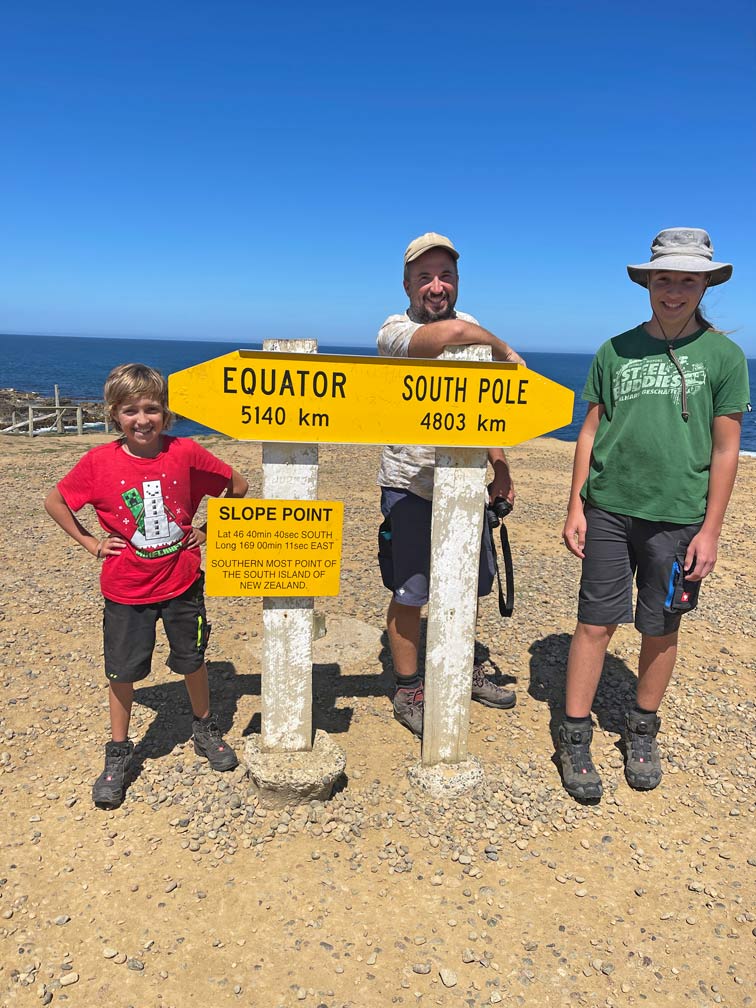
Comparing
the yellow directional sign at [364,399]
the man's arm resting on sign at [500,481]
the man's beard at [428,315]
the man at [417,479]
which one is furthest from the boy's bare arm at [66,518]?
the man's arm resting on sign at [500,481]

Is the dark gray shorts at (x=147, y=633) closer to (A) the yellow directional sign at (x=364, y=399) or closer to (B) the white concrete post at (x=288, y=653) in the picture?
(B) the white concrete post at (x=288, y=653)

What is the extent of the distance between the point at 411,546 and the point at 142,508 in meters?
1.47

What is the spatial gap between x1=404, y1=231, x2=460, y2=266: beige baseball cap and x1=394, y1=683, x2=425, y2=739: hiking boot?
8.38 ft

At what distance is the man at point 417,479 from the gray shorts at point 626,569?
581 millimetres

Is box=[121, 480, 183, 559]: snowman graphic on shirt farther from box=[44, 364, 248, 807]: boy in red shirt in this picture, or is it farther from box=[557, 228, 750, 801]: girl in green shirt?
→ box=[557, 228, 750, 801]: girl in green shirt

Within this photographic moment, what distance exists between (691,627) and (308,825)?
3985 millimetres

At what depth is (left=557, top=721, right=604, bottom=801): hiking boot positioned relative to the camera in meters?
3.37

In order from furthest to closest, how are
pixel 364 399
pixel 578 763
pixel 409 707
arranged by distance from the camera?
1. pixel 409 707
2. pixel 578 763
3. pixel 364 399

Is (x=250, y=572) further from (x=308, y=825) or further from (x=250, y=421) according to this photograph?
(x=308, y=825)

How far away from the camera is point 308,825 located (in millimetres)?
3166

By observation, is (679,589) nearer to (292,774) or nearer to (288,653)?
(288,653)

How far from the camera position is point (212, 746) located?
140 inches

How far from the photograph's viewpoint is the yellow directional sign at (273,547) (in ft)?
9.89

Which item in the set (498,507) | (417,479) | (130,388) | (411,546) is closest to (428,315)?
(417,479)
